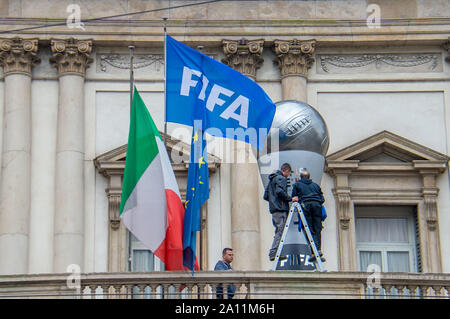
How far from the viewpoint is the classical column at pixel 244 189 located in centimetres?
3020

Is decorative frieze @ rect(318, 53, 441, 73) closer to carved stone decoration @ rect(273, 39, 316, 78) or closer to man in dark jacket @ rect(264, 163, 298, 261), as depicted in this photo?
carved stone decoration @ rect(273, 39, 316, 78)

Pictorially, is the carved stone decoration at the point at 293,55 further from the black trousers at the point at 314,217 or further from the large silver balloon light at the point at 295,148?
A: the black trousers at the point at 314,217

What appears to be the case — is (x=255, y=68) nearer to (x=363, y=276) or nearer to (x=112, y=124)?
(x=112, y=124)

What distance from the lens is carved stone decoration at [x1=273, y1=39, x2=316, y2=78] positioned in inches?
1248

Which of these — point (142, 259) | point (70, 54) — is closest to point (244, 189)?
point (142, 259)

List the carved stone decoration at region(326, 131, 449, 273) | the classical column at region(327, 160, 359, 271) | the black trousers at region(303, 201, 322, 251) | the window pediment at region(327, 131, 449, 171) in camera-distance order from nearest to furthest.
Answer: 1. the black trousers at region(303, 201, 322, 251)
2. the classical column at region(327, 160, 359, 271)
3. the carved stone decoration at region(326, 131, 449, 273)
4. the window pediment at region(327, 131, 449, 171)

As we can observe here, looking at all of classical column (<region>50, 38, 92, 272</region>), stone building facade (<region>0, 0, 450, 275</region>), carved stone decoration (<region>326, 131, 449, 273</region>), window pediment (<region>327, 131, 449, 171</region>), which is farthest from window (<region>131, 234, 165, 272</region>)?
window pediment (<region>327, 131, 449, 171</region>)

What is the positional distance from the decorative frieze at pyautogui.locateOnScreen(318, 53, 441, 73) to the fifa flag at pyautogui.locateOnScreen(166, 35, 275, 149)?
8019mm

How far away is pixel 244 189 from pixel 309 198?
7.52 m

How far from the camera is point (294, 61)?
31.7 m

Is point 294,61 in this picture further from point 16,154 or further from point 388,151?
point 16,154

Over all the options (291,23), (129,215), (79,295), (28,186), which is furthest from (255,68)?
(79,295)

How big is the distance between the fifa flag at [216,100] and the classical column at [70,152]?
22.2 ft

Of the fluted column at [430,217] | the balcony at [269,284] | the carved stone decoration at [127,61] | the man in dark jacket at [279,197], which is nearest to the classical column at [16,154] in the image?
the carved stone decoration at [127,61]
